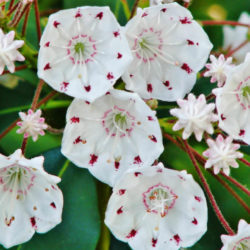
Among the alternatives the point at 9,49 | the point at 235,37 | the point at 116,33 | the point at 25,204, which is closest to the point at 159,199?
the point at 25,204

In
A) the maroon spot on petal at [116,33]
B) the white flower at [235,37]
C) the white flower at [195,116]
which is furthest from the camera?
the white flower at [235,37]

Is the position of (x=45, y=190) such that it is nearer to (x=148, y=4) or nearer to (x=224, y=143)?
(x=224, y=143)

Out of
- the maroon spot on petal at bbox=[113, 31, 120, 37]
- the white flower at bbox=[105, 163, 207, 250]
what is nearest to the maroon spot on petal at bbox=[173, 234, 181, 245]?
the white flower at bbox=[105, 163, 207, 250]

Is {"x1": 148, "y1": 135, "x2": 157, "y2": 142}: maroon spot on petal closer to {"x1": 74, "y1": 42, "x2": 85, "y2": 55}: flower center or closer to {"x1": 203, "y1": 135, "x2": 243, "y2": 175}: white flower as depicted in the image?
{"x1": 203, "y1": 135, "x2": 243, "y2": 175}: white flower

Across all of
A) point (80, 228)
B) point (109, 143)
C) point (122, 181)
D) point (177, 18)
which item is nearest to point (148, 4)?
point (177, 18)

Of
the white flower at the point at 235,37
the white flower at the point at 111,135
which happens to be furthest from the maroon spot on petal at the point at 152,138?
the white flower at the point at 235,37

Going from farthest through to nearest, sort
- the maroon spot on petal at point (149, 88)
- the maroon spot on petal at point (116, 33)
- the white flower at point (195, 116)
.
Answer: the maroon spot on petal at point (149, 88), the maroon spot on petal at point (116, 33), the white flower at point (195, 116)

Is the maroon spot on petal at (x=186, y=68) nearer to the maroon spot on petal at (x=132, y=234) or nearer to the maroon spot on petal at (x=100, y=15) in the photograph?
the maroon spot on petal at (x=100, y=15)

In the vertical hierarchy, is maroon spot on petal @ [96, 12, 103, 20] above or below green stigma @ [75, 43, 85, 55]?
above
